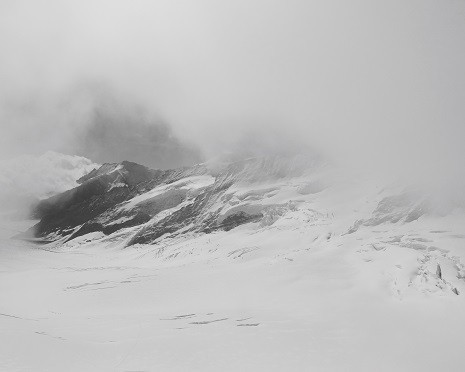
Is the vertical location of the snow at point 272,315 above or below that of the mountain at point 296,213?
below

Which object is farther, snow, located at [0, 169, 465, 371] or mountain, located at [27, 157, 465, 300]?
mountain, located at [27, 157, 465, 300]

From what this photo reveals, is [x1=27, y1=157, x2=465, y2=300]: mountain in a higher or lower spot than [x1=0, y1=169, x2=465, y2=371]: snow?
higher

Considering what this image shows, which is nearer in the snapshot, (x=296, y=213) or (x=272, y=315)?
(x=272, y=315)

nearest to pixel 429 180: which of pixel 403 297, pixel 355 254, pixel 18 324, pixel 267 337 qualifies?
pixel 355 254

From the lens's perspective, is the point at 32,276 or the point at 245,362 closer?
the point at 245,362

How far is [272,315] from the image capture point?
28.8 m

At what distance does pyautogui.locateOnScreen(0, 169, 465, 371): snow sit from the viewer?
66.7 feet

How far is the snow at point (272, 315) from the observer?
800 inches

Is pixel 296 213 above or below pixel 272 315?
above

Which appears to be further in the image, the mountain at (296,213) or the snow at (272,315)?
the mountain at (296,213)

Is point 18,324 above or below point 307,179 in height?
below

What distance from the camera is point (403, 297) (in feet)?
97.5

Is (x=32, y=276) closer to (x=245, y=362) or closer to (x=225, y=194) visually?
(x=245, y=362)

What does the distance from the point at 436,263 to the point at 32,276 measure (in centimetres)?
6895
